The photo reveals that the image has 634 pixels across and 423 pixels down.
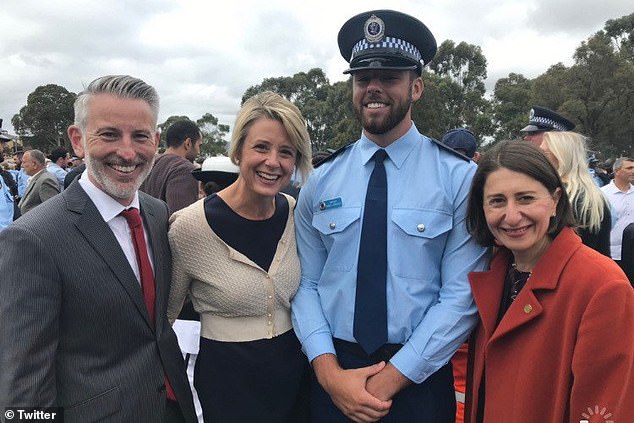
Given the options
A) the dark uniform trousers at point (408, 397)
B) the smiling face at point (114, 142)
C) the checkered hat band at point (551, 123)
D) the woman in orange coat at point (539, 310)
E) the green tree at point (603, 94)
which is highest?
the green tree at point (603, 94)

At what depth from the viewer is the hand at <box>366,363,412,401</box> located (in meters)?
1.97

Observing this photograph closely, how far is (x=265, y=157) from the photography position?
2.24 m

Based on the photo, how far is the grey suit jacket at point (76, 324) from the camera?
4.95 ft

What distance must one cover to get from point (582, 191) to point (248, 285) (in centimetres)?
236

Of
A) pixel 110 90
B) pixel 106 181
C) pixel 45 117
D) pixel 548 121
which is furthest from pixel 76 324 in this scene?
pixel 45 117

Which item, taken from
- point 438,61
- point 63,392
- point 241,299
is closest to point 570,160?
point 241,299

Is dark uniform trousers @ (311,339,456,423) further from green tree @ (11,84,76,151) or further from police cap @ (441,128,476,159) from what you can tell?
green tree @ (11,84,76,151)

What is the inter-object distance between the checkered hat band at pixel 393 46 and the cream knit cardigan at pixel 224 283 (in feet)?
3.62

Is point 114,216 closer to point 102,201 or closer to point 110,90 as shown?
point 102,201

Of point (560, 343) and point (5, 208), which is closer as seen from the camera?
point (560, 343)

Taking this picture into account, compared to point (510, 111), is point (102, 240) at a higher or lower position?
lower

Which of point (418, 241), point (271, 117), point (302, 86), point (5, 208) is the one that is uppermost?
point (302, 86)

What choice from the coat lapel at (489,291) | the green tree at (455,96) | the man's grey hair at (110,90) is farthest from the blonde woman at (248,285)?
the green tree at (455,96)

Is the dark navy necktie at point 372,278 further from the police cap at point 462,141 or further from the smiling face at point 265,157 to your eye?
the police cap at point 462,141
